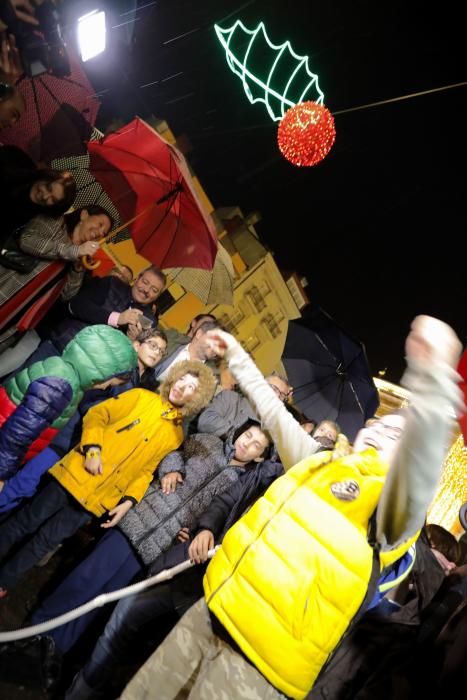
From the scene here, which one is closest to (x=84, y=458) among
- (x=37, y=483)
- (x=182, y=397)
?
(x=37, y=483)

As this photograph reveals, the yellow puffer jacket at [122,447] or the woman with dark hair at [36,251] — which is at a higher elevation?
the woman with dark hair at [36,251]

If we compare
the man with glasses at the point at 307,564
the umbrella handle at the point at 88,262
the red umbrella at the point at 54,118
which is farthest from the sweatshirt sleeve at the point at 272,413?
the red umbrella at the point at 54,118

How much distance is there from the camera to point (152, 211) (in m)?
5.41

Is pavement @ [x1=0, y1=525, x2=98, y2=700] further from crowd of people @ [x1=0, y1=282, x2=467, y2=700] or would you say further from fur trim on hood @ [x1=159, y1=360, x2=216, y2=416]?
fur trim on hood @ [x1=159, y1=360, x2=216, y2=416]

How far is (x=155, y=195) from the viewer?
525 cm

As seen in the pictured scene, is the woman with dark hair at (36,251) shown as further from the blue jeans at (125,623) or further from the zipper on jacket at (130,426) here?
the blue jeans at (125,623)

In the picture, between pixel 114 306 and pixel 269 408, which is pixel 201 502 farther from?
pixel 114 306

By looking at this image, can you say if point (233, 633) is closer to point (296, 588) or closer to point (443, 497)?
point (296, 588)

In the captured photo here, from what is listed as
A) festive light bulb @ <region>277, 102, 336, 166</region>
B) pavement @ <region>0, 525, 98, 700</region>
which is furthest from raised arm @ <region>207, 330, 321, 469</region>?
festive light bulb @ <region>277, 102, 336, 166</region>

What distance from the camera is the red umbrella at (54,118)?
5.34m

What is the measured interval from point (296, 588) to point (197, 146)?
637 inches

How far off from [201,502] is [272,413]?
1256 millimetres

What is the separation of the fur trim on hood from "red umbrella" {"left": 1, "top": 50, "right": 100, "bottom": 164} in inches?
162

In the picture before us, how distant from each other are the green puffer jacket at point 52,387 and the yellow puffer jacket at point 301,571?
1.74 m
